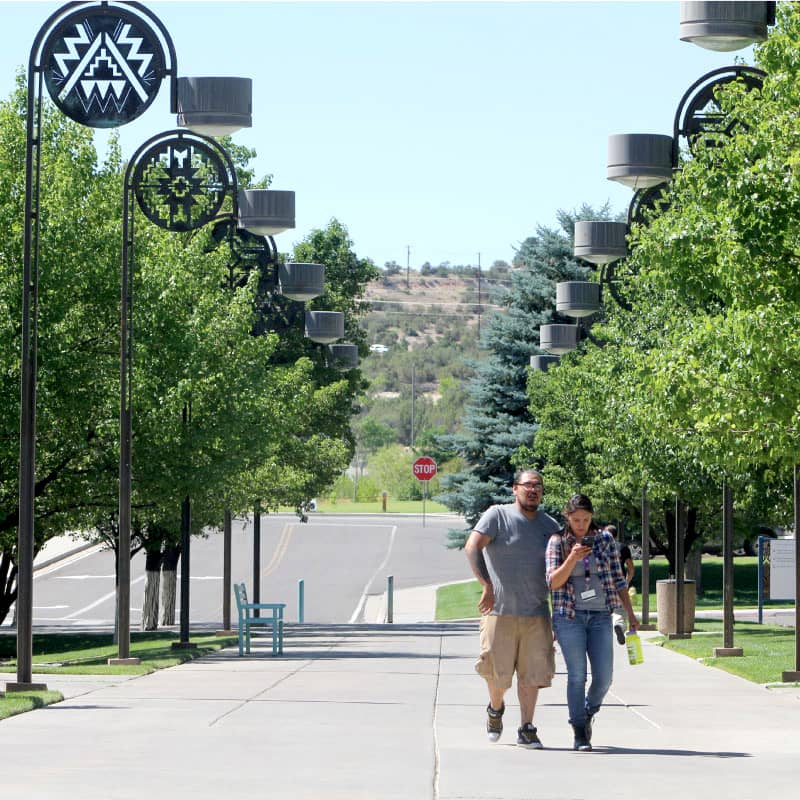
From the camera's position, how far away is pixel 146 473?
91.1ft

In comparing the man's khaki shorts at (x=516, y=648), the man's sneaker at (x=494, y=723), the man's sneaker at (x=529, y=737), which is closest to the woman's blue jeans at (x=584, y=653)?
the man's khaki shorts at (x=516, y=648)

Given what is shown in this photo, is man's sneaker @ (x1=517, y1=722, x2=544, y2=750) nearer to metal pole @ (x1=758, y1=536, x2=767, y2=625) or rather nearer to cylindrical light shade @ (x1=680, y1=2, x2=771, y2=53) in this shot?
cylindrical light shade @ (x1=680, y1=2, x2=771, y2=53)

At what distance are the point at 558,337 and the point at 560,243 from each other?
22.7 metres

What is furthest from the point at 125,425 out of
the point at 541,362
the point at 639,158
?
the point at 541,362

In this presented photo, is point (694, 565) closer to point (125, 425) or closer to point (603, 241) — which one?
point (603, 241)

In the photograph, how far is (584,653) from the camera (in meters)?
12.0

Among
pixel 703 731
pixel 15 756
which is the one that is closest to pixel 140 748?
pixel 15 756

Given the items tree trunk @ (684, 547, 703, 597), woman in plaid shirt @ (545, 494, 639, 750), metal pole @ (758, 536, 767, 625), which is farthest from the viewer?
tree trunk @ (684, 547, 703, 597)

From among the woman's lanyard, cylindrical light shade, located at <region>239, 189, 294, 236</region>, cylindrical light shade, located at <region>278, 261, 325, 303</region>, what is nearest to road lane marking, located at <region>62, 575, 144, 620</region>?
cylindrical light shade, located at <region>278, 261, 325, 303</region>

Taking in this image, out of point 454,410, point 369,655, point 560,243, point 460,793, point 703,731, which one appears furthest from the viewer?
point 454,410

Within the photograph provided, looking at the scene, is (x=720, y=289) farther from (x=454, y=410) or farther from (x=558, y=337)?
(x=454, y=410)

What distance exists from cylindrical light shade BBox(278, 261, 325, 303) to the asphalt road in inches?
560

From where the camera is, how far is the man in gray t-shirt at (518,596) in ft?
→ 39.2

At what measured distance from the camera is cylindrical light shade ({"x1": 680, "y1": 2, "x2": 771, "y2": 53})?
18.9 metres
